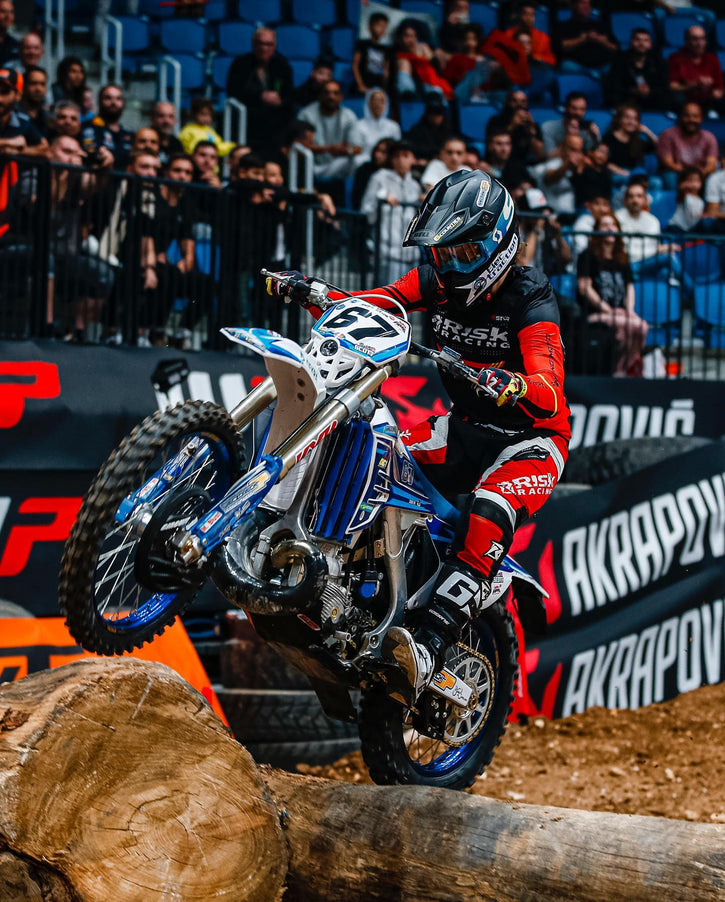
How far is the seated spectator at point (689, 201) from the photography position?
1242 centimetres

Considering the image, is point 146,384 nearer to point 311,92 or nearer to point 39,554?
point 39,554

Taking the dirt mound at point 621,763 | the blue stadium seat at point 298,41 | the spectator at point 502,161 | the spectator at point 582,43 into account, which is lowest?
the dirt mound at point 621,763

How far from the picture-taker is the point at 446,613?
495 centimetres

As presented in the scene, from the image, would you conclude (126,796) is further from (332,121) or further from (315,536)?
(332,121)

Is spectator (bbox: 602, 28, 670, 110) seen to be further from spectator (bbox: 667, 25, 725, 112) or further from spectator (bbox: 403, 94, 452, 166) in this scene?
spectator (bbox: 403, 94, 452, 166)

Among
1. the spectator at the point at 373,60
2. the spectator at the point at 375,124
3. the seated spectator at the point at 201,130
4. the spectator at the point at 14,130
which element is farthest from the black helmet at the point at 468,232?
the spectator at the point at 373,60

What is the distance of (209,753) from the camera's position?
4.31 metres

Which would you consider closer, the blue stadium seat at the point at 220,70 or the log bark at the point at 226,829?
the log bark at the point at 226,829

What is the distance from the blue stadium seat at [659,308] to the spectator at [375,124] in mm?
3794

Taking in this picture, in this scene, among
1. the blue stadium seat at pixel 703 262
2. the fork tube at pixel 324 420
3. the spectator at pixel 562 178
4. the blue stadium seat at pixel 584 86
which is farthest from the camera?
the blue stadium seat at pixel 584 86

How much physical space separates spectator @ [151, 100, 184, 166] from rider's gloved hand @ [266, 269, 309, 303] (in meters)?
5.20

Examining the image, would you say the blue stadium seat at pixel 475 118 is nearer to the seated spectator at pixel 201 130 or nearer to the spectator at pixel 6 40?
the seated spectator at pixel 201 130

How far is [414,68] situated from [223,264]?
658 cm

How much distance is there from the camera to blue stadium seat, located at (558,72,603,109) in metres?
15.2
